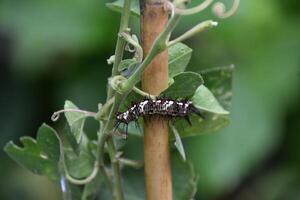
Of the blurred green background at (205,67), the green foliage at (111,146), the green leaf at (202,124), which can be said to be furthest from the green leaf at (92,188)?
the blurred green background at (205,67)

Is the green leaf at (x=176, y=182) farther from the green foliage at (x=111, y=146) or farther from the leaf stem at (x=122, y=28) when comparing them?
the leaf stem at (x=122, y=28)

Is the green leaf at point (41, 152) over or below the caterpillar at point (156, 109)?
below

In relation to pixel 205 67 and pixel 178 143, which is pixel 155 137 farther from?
pixel 205 67

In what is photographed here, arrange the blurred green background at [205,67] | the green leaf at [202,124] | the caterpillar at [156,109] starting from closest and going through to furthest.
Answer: the caterpillar at [156,109] < the green leaf at [202,124] < the blurred green background at [205,67]

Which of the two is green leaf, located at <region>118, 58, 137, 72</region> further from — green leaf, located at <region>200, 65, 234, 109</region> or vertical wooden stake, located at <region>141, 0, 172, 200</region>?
green leaf, located at <region>200, 65, 234, 109</region>

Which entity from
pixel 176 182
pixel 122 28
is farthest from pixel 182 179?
pixel 122 28

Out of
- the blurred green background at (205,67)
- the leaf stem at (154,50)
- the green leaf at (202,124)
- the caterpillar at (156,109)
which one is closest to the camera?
the leaf stem at (154,50)

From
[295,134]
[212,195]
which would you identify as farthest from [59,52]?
Answer: [295,134]

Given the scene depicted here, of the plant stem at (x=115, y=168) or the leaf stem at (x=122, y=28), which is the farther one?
the plant stem at (x=115, y=168)
